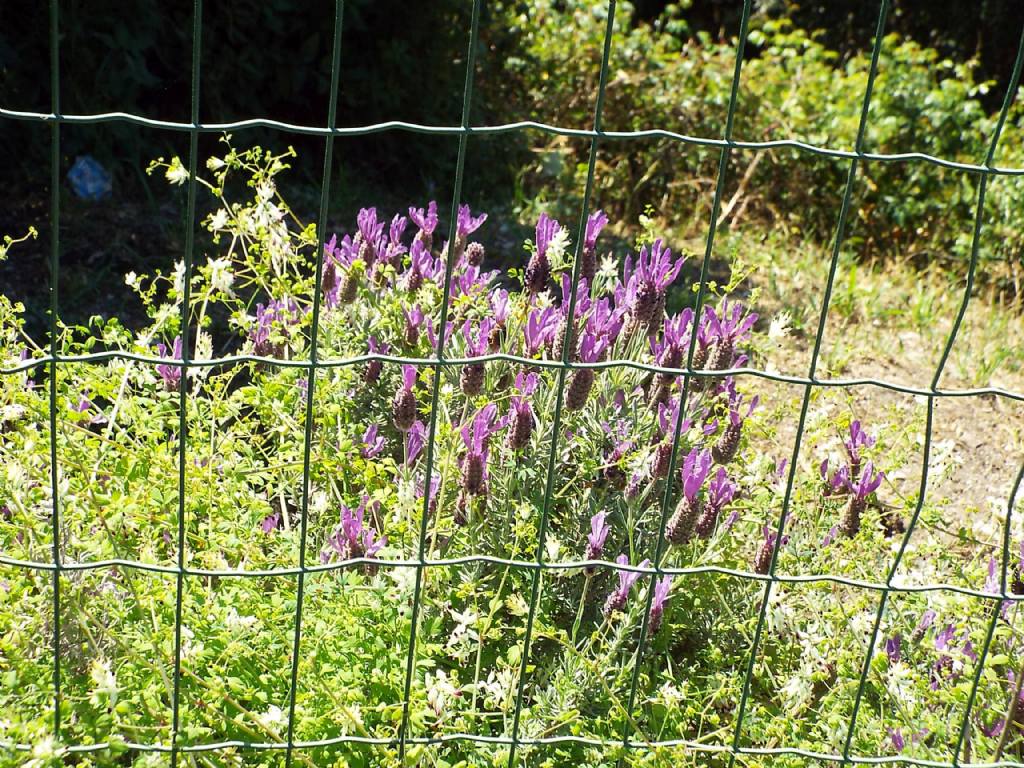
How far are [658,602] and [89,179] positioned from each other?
3.41 meters

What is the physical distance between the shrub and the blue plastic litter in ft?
7.56

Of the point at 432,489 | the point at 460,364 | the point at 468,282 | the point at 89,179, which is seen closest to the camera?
the point at 460,364

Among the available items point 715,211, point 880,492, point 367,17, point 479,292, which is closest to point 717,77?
point 367,17

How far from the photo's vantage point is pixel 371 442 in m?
2.49

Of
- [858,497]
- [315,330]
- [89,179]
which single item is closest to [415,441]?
[315,330]

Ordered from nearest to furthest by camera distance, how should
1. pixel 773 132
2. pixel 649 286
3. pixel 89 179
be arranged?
pixel 649 286, pixel 89 179, pixel 773 132

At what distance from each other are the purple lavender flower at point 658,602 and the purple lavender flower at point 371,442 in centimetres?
68

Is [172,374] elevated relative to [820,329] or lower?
lower

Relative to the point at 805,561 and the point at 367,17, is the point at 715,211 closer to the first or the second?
the point at 805,561

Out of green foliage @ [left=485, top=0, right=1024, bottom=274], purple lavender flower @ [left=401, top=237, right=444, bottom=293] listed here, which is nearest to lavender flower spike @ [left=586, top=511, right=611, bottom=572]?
purple lavender flower @ [left=401, top=237, right=444, bottom=293]

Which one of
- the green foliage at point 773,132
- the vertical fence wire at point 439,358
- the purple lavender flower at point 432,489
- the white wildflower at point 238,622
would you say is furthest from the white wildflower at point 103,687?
the green foliage at point 773,132

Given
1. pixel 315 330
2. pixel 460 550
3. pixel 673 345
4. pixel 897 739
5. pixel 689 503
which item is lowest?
pixel 897 739

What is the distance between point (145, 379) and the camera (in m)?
2.29

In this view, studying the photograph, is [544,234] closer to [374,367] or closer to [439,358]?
[374,367]
